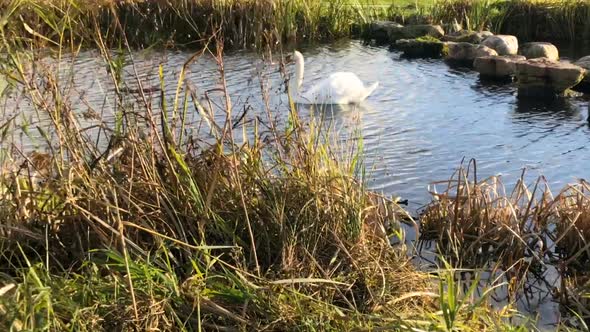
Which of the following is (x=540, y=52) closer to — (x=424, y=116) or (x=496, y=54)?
(x=496, y=54)

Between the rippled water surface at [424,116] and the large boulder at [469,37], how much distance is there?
1.89 m

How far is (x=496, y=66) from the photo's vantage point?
12.5 metres

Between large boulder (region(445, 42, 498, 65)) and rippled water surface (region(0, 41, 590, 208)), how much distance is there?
0.49 meters

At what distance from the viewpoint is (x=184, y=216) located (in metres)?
3.87

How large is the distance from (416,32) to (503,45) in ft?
9.18

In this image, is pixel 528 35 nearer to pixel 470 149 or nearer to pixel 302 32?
pixel 302 32

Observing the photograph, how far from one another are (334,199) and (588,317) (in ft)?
5.35

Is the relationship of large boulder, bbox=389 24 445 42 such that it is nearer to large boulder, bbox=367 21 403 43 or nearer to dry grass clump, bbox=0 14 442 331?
large boulder, bbox=367 21 403 43

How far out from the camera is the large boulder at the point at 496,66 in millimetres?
12414

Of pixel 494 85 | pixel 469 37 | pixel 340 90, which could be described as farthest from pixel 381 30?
pixel 340 90

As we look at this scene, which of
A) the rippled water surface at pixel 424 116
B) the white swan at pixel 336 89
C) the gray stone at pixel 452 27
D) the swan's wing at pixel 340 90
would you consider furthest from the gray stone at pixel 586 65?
the gray stone at pixel 452 27

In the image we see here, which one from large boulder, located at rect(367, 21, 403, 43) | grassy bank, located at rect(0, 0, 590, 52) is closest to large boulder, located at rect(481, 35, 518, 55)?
grassy bank, located at rect(0, 0, 590, 52)

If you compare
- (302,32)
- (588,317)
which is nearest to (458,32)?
(302,32)

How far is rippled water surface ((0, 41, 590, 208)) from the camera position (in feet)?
24.4
